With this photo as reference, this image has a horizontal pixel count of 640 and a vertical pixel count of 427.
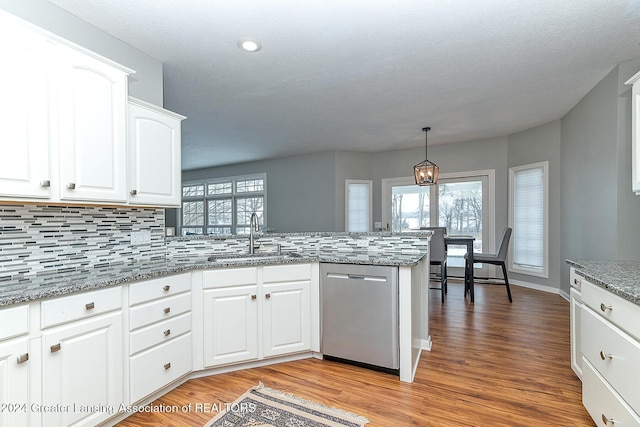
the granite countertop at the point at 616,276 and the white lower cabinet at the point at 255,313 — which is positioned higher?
the granite countertop at the point at 616,276

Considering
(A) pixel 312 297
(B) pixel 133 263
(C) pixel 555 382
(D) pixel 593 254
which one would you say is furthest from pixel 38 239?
(D) pixel 593 254

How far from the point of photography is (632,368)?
1.29m

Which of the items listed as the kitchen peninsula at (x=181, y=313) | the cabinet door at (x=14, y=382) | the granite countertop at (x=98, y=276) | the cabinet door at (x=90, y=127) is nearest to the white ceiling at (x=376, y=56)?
the cabinet door at (x=90, y=127)

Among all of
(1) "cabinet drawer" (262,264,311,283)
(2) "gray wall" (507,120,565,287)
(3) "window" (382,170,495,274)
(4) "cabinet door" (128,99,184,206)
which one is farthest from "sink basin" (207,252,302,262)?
(2) "gray wall" (507,120,565,287)

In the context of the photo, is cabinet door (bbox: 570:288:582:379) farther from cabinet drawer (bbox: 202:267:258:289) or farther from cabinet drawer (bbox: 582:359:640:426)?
cabinet drawer (bbox: 202:267:258:289)

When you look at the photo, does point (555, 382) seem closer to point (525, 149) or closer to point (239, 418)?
point (239, 418)

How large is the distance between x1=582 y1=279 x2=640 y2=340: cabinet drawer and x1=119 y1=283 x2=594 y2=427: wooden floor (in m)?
0.70

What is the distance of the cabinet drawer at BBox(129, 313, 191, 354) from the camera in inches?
72.7

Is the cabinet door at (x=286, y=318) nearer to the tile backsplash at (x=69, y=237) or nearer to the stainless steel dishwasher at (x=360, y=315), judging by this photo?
the stainless steel dishwasher at (x=360, y=315)

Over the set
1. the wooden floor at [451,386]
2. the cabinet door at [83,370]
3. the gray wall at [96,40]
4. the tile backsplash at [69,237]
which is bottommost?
the wooden floor at [451,386]

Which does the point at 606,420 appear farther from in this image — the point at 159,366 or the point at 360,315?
the point at 159,366

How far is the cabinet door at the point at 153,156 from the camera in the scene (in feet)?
7.09

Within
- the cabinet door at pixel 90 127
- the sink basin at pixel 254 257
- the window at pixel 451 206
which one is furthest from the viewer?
the window at pixel 451 206

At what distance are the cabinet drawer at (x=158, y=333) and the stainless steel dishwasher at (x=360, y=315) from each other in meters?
1.02
